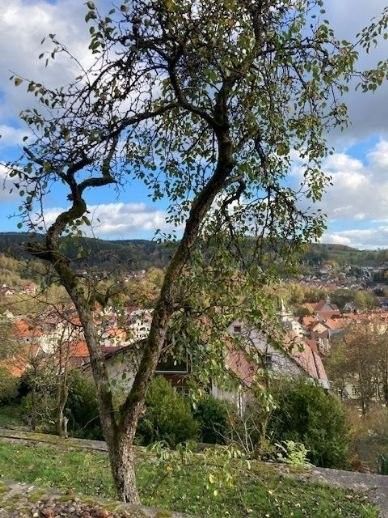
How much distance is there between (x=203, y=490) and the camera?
6.55 metres

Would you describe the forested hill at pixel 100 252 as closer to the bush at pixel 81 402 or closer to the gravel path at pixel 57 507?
the gravel path at pixel 57 507

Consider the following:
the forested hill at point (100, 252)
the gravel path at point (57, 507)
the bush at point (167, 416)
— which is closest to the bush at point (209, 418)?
the bush at point (167, 416)

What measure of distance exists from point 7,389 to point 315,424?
1077 centimetres

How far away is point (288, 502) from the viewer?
639 centimetres

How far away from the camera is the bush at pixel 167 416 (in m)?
13.2

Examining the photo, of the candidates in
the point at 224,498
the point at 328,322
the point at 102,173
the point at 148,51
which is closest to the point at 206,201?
the point at 102,173

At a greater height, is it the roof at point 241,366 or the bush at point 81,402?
the roof at point 241,366

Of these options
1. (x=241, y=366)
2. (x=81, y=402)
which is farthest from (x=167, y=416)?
(x=241, y=366)

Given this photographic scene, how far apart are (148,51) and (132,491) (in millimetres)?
2786

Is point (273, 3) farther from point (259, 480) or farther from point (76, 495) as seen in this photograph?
point (259, 480)

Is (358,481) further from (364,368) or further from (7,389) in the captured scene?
(364,368)

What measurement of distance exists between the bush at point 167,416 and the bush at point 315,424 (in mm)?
2117

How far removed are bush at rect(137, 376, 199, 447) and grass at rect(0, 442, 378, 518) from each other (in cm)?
523

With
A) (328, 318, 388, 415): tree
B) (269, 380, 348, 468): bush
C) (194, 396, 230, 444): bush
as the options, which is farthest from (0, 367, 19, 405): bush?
(328, 318, 388, 415): tree
